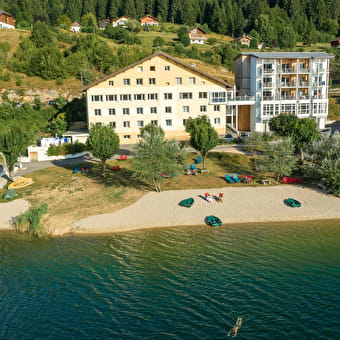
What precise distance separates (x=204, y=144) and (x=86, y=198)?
728 inches

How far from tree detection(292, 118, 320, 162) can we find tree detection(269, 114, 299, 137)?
86 centimetres

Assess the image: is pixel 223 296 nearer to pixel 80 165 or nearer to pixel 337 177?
pixel 337 177

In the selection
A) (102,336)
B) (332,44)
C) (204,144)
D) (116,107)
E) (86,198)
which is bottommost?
(102,336)

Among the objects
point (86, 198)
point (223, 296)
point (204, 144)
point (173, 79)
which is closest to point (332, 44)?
point (173, 79)

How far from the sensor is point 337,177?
4794 cm

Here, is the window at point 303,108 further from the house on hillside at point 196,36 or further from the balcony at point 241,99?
the house on hillside at point 196,36

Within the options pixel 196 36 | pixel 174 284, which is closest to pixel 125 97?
pixel 174 284

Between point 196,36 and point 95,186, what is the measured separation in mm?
131355

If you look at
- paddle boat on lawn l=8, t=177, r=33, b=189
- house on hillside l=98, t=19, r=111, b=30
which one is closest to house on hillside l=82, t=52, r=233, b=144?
paddle boat on lawn l=8, t=177, r=33, b=189

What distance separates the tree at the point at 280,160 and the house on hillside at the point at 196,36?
122351 millimetres

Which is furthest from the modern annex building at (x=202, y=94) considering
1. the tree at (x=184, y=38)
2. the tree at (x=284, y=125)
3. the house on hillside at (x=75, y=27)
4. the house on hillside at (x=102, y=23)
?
the house on hillside at (x=102, y=23)

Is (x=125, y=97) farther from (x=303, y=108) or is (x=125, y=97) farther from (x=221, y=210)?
(x=303, y=108)

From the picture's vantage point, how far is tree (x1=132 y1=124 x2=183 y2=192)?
4888 centimetres

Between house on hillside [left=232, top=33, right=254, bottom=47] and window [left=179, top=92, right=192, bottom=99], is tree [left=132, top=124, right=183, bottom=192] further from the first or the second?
house on hillside [left=232, top=33, right=254, bottom=47]
